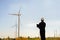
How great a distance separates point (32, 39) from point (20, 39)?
24.0 meters

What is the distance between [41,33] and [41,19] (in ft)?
3.55

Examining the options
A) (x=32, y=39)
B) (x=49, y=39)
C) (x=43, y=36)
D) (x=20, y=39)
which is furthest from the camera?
(x=32, y=39)

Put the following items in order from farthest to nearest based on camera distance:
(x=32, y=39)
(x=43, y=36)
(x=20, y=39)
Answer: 1. (x=32, y=39)
2. (x=20, y=39)
3. (x=43, y=36)

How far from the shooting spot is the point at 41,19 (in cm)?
2053

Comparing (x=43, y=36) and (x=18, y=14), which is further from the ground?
(x=18, y=14)

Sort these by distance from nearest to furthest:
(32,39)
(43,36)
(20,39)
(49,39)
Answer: (43,36) → (20,39) → (49,39) → (32,39)

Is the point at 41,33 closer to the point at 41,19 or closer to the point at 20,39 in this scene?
the point at 41,19

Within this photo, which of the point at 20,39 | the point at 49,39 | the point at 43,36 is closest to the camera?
the point at 43,36

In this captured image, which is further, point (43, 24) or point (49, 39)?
point (49, 39)

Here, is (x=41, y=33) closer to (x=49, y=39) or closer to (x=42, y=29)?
(x=42, y=29)

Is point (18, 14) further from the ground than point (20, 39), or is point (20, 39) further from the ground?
point (18, 14)

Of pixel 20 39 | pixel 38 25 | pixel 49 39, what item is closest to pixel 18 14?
pixel 20 39

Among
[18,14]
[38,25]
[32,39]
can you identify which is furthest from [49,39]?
[38,25]

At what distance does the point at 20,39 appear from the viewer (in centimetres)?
5412
